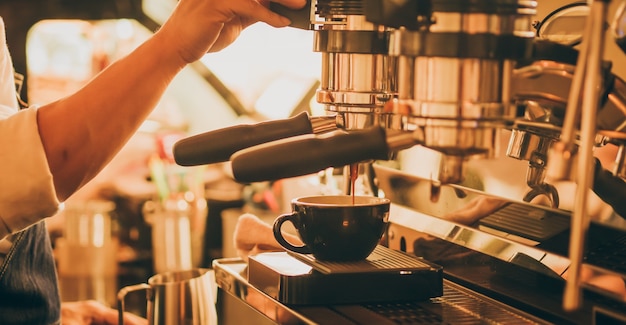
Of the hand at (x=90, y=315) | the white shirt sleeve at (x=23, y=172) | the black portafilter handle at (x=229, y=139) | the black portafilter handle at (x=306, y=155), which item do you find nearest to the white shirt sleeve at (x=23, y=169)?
the white shirt sleeve at (x=23, y=172)

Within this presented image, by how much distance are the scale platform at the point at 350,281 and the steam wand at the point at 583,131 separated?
0.27 m

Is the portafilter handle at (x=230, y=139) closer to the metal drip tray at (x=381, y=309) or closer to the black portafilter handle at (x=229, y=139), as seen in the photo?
the black portafilter handle at (x=229, y=139)

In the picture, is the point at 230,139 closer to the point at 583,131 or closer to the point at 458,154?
the point at 458,154

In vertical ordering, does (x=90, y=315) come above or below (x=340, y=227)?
below

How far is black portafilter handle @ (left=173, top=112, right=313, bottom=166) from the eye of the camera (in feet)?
2.44

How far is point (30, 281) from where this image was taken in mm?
1125

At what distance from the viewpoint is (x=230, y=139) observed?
29.2 inches

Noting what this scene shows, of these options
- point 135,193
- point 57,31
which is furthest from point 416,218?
point 57,31

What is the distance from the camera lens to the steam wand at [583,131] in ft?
1.71

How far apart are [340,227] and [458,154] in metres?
0.21

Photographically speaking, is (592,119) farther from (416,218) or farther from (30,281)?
(30,281)

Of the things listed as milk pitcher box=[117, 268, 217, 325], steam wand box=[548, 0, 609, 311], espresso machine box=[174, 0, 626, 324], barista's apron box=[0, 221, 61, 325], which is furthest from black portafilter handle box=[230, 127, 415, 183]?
barista's apron box=[0, 221, 61, 325]

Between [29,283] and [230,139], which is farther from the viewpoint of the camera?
[29,283]

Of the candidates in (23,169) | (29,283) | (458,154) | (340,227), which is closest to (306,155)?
(458,154)
